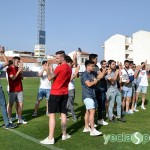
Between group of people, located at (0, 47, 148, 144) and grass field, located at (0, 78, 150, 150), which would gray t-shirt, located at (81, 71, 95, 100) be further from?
grass field, located at (0, 78, 150, 150)

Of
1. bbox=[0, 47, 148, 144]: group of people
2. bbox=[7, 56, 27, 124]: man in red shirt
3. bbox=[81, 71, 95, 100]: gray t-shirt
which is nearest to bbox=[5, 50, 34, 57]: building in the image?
bbox=[0, 47, 148, 144]: group of people

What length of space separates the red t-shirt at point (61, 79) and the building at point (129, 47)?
6720 cm

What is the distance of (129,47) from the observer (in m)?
77.8

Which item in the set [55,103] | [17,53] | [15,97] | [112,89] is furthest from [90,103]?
[17,53]

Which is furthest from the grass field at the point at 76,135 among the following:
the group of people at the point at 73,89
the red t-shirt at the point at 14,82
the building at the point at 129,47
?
the building at the point at 129,47

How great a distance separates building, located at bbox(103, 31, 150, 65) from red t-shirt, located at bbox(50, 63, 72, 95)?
6720 cm

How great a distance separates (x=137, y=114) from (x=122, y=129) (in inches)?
105

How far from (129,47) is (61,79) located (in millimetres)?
73262

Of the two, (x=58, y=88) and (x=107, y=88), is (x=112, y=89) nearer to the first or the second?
(x=107, y=88)

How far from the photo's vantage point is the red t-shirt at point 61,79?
21.0ft

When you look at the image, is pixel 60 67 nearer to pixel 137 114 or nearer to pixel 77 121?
pixel 77 121

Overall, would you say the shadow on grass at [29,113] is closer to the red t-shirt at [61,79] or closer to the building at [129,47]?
the red t-shirt at [61,79]

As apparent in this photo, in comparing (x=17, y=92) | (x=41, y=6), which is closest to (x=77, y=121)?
(x=17, y=92)

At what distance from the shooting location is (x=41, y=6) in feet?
227
